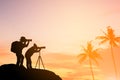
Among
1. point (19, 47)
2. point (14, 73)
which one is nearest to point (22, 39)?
point (19, 47)

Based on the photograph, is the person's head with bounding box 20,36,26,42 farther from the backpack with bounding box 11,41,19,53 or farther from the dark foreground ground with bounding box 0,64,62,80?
the dark foreground ground with bounding box 0,64,62,80

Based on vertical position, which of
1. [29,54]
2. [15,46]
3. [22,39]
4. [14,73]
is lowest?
[14,73]

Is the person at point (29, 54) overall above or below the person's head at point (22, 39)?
below

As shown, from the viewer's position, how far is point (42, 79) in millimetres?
18750

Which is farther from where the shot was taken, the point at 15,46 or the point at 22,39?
the point at 22,39

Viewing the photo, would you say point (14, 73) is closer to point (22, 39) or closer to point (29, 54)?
point (29, 54)

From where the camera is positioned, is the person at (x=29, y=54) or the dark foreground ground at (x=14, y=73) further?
the person at (x=29, y=54)

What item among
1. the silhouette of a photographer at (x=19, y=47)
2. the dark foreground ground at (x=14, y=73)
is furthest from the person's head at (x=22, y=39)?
the dark foreground ground at (x=14, y=73)

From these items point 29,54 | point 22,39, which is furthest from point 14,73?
point 22,39

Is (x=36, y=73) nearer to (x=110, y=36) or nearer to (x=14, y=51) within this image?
(x=14, y=51)

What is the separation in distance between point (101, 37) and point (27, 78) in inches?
2327

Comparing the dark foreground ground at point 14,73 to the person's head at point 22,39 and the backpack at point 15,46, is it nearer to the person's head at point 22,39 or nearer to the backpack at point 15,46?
the backpack at point 15,46

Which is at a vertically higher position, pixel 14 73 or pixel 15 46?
pixel 15 46

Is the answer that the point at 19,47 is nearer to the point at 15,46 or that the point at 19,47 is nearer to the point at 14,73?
the point at 15,46
